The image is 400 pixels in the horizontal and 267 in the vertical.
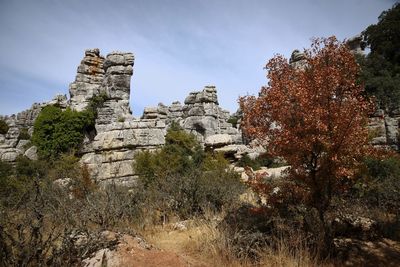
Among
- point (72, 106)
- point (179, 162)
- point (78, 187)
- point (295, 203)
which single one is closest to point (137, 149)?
point (179, 162)

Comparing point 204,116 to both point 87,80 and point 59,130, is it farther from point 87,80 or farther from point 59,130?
point 59,130

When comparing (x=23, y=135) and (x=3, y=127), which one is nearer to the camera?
(x=23, y=135)

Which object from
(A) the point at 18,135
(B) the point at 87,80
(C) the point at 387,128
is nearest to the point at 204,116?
(B) the point at 87,80

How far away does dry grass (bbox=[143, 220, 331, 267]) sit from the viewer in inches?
221

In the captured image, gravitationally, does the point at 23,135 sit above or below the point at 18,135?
below

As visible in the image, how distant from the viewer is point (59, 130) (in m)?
33.3

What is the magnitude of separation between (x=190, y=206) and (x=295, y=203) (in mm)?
4795

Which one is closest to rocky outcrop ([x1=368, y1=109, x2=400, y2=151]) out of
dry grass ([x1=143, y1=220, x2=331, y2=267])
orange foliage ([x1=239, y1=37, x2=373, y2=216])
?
orange foliage ([x1=239, y1=37, x2=373, y2=216])

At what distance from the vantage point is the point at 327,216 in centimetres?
741

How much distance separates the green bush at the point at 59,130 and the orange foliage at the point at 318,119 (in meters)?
29.9

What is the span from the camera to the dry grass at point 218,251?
5.61 metres

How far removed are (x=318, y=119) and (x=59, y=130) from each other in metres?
33.2

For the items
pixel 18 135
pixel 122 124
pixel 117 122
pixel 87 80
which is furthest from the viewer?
pixel 18 135

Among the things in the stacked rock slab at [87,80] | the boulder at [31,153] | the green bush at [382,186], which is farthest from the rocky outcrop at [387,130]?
the boulder at [31,153]
